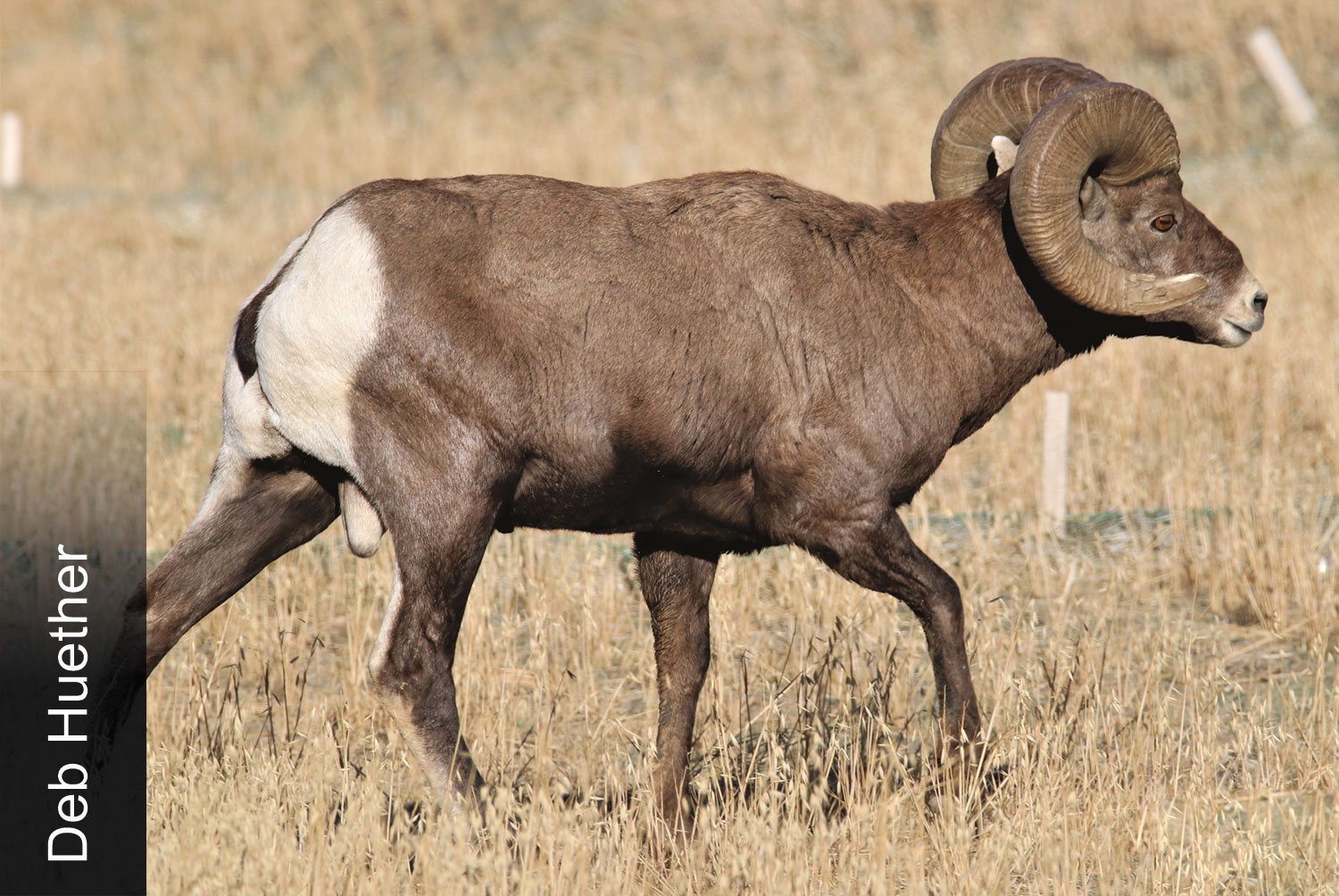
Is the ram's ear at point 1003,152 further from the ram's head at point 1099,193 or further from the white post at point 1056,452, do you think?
the white post at point 1056,452

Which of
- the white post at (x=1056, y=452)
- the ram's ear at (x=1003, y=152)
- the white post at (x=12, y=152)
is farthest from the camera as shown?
the white post at (x=12, y=152)

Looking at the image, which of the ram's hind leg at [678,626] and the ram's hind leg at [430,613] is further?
the ram's hind leg at [678,626]

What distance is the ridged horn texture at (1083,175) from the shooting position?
479 centimetres

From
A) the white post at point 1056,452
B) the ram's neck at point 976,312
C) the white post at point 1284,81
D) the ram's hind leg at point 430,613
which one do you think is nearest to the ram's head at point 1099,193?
the ram's neck at point 976,312

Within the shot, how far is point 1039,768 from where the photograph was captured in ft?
15.0

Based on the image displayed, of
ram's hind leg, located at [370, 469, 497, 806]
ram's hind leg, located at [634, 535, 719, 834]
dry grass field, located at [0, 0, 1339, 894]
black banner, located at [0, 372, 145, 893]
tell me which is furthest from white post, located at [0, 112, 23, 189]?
ram's hind leg, located at [370, 469, 497, 806]

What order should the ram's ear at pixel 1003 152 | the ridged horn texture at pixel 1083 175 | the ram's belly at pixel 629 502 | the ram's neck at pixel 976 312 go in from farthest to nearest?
the ram's ear at pixel 1003 152 → the ram's neck at pixel 976 312 → the ridged horn texture at pixel 1083 175 → the ram's belly at pixel 629 502

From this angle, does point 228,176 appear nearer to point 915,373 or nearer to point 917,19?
point 917,19

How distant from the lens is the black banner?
4.33 metres

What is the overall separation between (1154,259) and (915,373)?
1058 mm

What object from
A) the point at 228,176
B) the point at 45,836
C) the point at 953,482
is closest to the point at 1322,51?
the point at 953,482

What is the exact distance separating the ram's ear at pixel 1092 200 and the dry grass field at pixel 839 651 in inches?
61.6

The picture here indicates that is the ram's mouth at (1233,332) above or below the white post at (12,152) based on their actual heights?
below

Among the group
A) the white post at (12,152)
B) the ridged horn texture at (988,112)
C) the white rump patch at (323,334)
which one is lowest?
the white rump patch at (323,334)
